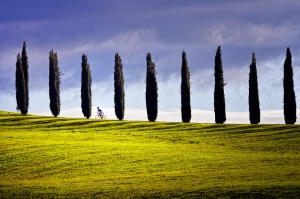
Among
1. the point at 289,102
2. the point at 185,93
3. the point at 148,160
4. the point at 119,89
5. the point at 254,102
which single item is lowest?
the point at 148,160

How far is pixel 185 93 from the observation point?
77500 mm

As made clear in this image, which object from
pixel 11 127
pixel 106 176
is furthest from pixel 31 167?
pixel 11 127

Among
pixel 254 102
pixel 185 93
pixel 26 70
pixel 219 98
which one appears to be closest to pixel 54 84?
pixel 26 70

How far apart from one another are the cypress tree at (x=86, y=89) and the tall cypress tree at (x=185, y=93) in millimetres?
14776

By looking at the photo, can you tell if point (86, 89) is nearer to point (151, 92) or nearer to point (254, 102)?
point (151, 92)

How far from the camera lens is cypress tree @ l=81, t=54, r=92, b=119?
272ft

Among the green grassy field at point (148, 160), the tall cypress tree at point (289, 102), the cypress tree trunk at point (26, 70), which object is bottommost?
the green grassy field at point (148, 160)

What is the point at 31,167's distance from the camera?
3928 cm

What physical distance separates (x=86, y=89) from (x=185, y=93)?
1584 cm

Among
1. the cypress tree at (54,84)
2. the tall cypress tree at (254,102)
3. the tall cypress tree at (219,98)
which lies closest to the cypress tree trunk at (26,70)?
the cypress tree at (54,84)

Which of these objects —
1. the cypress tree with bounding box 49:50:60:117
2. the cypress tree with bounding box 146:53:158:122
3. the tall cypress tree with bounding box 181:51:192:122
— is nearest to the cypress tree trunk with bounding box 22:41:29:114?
the cypress tree with bounding box 49:50:60:117

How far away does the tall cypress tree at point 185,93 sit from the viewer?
76.6 metres

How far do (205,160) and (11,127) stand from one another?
3274 centimetres

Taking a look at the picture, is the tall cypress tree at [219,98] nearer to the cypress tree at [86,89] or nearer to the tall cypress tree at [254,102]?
the tall cypress tree at [254,102]
